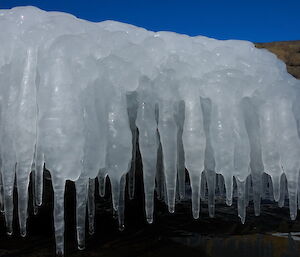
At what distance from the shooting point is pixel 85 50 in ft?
10.3

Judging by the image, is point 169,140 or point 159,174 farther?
point 159,174

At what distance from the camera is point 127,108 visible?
146 inches

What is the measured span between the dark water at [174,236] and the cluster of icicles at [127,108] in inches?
18.8

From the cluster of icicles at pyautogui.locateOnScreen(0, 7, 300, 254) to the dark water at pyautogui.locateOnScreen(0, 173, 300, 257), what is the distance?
478mm

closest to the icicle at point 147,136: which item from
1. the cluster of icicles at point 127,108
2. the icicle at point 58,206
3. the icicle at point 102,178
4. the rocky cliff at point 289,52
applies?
the cluster of icicles at point 127,108

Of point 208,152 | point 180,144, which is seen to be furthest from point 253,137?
point 180,144

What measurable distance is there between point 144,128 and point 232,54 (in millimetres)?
1477

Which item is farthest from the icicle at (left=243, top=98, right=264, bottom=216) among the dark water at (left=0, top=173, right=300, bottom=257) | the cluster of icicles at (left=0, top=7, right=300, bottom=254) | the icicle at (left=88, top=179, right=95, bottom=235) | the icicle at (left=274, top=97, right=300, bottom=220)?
the icicle at (left=88, top=179, right=95, bottom=235)

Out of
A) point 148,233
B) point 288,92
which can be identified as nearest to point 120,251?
point 148,233

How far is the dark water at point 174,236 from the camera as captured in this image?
389cm

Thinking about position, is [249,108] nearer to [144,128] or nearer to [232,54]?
[232,54]

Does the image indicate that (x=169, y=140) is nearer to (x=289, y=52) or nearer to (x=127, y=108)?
(x=127, y=108)

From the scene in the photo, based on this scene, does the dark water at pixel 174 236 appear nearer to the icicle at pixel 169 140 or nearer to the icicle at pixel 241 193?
the icicle at pixel 241 193

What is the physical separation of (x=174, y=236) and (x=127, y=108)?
1787mm
